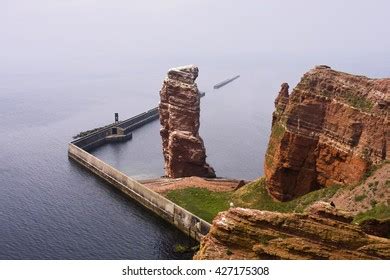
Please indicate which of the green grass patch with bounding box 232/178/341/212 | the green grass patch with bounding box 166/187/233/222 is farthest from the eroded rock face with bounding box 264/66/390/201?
the green grass patch with bounding box 166/187/233/222

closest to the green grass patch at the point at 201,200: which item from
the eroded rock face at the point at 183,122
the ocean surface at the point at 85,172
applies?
the ocean surface at the point at 85,172

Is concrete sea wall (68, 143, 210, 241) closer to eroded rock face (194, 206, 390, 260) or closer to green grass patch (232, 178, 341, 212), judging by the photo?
green grass patch (232, 178, 341, 212)

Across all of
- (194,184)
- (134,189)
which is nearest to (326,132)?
(194,184)

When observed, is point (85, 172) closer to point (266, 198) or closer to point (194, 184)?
point (194, 184)

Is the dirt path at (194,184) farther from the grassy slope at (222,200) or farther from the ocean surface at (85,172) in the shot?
the ocean surface at (85,172)

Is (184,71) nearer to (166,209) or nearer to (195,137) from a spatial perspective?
(195,137)
